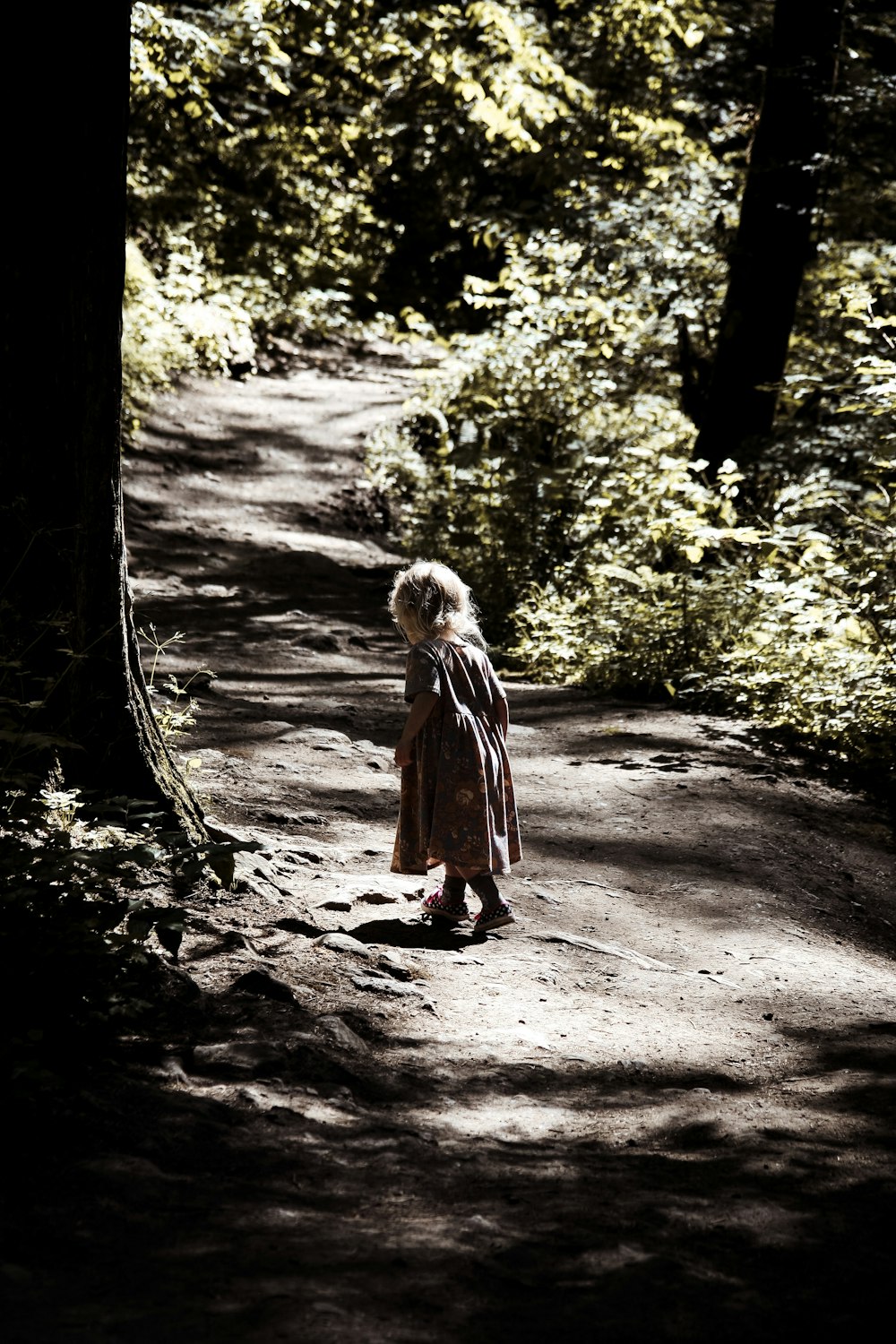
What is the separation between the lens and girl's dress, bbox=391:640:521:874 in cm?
455

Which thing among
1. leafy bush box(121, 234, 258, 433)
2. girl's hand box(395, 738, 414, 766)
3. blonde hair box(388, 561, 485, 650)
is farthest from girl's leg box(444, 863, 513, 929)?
leafy bush box(121, 234, 258, 433)

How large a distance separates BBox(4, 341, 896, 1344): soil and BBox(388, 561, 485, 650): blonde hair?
1.14 m

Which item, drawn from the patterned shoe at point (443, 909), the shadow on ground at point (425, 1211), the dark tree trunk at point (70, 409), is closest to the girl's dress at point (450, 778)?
the patterned shoe at point (443, 909)

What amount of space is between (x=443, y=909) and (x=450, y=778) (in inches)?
22.3

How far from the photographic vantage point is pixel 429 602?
182 inches

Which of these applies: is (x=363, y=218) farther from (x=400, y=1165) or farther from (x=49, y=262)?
(x=400, y=1165)

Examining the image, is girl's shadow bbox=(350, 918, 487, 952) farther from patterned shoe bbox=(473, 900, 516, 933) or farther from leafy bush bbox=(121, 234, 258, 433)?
leafy bush bbox=(121, 234, 258, 433)

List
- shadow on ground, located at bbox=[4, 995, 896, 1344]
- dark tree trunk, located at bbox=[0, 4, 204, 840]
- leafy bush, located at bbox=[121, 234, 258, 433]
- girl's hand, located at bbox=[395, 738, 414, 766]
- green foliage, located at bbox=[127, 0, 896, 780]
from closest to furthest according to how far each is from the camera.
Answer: shadow on ground, located at bbox=[4, 995, 896, 1344] → dark tree trunk, located at bbox=[0, 4, 204, 840] → girl's hand, located at bbox=[395, 738, 414, 766] → green foliage, located at bbox=[127, 0, 896, 780] → leafy bush, located at bbox=[121, 234, 258, 433]

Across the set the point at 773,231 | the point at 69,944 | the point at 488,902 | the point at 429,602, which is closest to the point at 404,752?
the point at 429,602

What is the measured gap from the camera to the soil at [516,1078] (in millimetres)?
2279

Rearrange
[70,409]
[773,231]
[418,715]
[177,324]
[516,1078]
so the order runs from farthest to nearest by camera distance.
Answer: [177,324]
[773,231]
[418,715]
[70,409]
[516,1078]

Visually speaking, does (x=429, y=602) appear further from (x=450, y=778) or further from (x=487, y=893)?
(x=487, y=893)

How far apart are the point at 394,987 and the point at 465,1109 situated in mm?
785

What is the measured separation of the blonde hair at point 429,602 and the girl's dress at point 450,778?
66 millimetres
